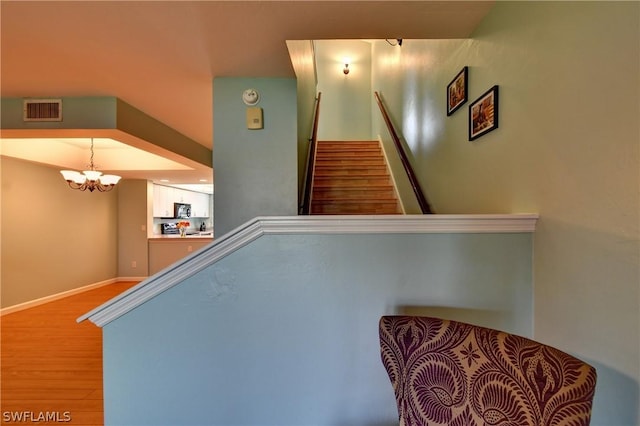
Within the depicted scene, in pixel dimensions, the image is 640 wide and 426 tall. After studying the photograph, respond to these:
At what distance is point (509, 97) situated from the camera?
128 cm

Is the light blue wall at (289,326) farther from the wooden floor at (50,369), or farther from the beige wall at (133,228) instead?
the beige wall at (133,228)

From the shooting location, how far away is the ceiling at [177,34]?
1.36 meters

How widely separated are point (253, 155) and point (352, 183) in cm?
173

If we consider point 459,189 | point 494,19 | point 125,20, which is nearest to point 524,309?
point 459,189

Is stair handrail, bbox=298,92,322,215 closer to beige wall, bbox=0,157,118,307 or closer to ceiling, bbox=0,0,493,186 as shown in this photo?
ceiling, bbox=0,0,493,186

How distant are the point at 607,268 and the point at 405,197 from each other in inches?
90.0

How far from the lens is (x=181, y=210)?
741cm

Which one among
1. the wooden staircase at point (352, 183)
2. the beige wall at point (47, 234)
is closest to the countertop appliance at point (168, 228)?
the beige wall at point (47, 234)

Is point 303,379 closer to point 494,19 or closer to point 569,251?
point 569,251

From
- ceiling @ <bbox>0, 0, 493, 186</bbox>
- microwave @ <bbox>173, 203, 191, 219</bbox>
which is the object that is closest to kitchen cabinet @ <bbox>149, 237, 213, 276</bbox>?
microwave @ <bbox>173, 203, 191, 219</bbox>

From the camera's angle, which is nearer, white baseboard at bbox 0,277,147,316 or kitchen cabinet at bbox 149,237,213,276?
white baseboard at bbox 0,277,147,316

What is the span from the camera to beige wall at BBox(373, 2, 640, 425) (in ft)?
2.59

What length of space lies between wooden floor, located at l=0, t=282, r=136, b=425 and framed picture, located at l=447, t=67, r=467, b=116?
308cm

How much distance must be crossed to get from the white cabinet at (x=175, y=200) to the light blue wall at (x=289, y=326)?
19.3ft
